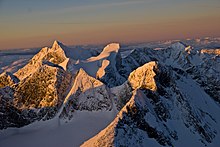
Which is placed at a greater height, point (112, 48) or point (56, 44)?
point (56, 44)

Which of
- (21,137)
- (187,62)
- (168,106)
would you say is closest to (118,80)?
(168,106)

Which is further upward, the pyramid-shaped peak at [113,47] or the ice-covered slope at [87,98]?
the pyramid-shaped peak at [113,47]

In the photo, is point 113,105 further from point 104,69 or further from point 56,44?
point 56,44

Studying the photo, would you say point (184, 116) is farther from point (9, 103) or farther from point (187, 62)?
point (187, 62)

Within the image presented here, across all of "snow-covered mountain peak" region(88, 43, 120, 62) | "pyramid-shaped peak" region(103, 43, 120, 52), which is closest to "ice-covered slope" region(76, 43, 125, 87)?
"snow-covered mountain peak" region(88, 43, 120, 62)

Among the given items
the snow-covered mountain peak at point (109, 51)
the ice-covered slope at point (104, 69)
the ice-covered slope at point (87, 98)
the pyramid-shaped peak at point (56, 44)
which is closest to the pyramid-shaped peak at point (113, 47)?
the snow-covered mountain peak at point (109, 51)

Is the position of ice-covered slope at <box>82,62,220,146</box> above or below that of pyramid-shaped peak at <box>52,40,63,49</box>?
below

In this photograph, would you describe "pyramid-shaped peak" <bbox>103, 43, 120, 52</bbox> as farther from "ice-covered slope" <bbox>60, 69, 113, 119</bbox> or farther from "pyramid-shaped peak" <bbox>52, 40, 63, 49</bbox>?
"ice-covered slope" <bbox>60, 69, 113, 119</bbox>

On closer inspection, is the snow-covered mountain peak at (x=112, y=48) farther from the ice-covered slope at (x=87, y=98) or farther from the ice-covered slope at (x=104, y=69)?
the ice-covered slope at (x=87, y=98)

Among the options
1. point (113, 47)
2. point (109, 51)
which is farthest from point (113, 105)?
point (113, 47)
